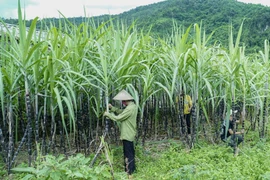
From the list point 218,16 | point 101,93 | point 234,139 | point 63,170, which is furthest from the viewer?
point 218,16

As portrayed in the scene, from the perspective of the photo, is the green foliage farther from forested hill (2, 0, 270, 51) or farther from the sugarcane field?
forested hill (2, 0, 270, 51)

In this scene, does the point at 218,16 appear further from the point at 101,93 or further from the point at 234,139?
the point at 101,93

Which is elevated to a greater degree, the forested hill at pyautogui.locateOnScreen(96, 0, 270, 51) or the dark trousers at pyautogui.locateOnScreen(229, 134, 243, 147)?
the forested hill at pyautogui.locateOnScreen(96, 0, 270, 51)

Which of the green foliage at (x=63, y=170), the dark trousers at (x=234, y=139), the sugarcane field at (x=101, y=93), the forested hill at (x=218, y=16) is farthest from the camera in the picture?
the forested hill at (x=218, y=16)

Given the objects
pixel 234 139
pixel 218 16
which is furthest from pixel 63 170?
pixel 218 16

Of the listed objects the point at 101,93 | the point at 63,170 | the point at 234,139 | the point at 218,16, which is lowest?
the point at 234,139

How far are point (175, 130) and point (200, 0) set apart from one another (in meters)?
36.4

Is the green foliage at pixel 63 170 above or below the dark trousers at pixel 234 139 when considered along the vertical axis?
above

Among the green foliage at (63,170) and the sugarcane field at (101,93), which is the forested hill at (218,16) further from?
the green foliage at (63,170)

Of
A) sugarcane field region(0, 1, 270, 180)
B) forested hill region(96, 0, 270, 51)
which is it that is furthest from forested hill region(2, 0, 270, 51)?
sugarcane field region(0, 1, 270, 180)

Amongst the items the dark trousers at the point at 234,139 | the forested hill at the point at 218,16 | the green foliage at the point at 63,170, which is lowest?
the dark trousers at the point at 234,139

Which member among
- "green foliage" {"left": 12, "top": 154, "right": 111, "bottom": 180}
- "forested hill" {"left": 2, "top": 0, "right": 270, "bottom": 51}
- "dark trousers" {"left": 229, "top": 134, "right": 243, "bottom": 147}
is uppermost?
"forested hill" {"left": 2, "top": 0, "right": 270, "bottom": 51}

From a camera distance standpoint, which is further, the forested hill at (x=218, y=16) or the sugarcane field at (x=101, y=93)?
the forested hill at (x=218, y=16)

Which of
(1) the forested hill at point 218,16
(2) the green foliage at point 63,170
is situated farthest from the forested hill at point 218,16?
(2) the green foliage at point 63,170
